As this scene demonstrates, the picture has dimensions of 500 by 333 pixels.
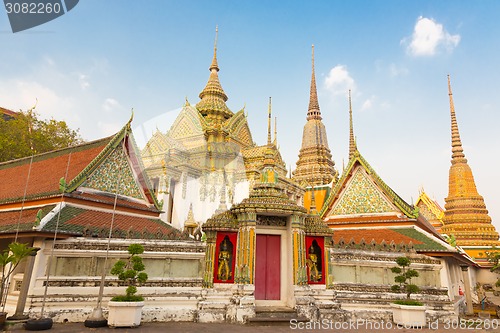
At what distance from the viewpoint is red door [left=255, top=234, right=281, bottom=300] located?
10344mm

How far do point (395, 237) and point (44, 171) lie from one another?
13245 mm

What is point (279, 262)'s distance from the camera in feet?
35.0

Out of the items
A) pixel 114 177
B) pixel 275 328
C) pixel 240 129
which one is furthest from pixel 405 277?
pixel 240 129

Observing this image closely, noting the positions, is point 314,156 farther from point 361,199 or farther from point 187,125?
point 361,199

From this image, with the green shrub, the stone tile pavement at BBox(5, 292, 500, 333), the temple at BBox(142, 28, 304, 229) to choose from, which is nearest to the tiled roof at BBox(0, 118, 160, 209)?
the stone tile pavement at BBox(5, 292, 500, 333)

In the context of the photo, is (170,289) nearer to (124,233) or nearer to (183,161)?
(124,233)

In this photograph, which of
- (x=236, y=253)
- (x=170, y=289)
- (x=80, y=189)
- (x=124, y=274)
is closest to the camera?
(x=124, y=274)

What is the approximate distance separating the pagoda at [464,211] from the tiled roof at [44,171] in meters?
24.5

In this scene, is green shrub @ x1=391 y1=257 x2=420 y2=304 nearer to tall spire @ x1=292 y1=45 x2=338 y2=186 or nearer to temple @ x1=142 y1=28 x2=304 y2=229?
temple @ x1=142 y1=28 x2=304 y2=229

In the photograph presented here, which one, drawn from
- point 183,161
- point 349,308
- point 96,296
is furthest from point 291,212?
point 183,161

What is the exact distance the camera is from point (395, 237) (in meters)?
13.0

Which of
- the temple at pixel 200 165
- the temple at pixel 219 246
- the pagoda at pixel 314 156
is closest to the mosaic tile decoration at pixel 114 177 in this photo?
the temple at pixel 219 246

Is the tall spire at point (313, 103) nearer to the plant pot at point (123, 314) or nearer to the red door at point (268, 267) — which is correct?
the red door at point (268, 267)

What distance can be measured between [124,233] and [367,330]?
6924 millimetres
